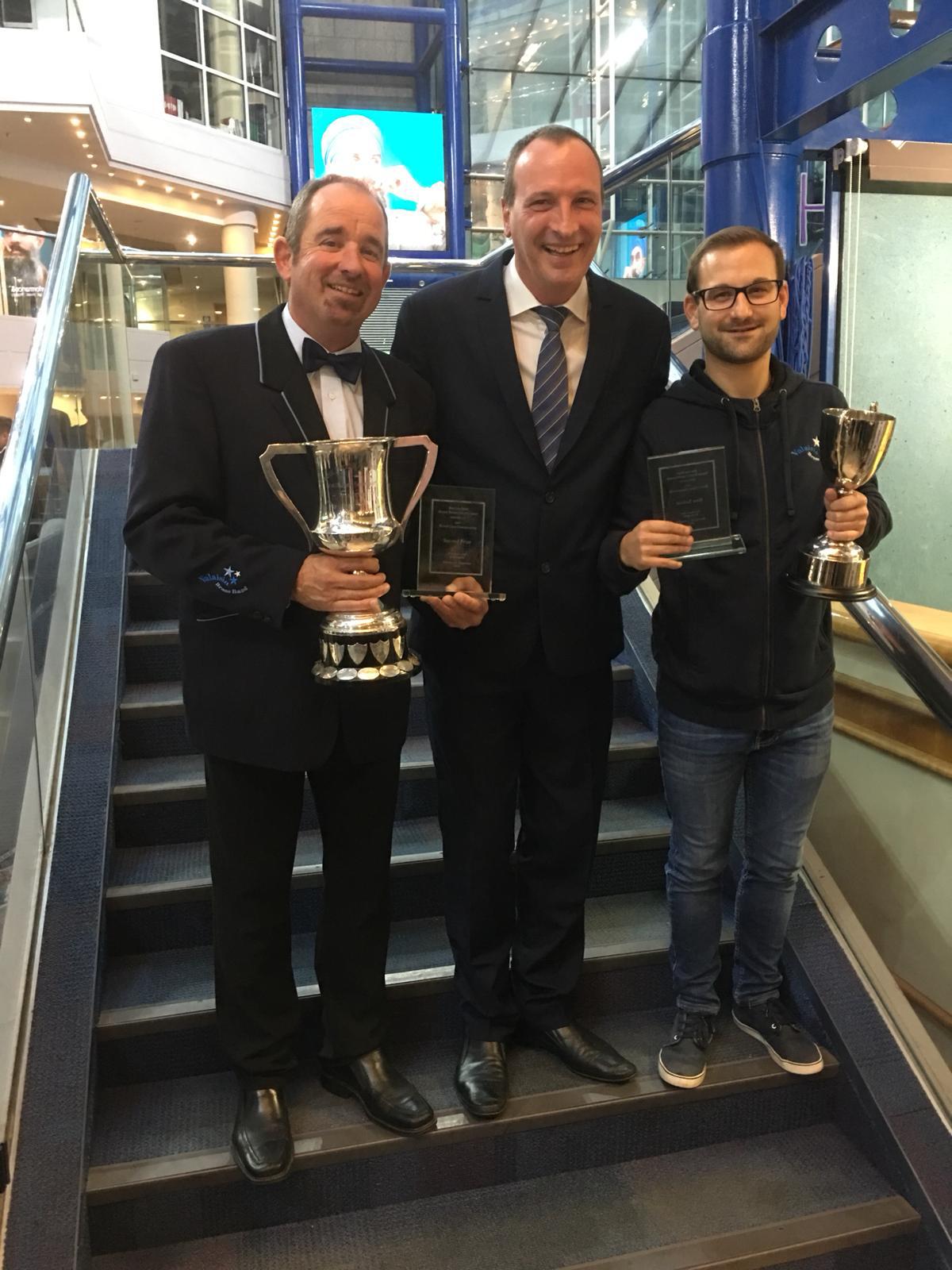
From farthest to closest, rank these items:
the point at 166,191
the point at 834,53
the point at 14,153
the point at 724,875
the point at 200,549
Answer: the point at 166,191
the point at 14,153
the point at 834,53
the point at 724,875
the point at 200,549

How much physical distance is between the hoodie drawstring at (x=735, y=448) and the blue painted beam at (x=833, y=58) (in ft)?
5.67

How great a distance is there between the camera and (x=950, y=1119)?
6.71 ft

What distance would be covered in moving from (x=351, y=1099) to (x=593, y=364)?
155 centimetres

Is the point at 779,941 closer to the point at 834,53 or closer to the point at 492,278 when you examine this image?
the point at 492,278

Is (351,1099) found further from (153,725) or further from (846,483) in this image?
(846,483)

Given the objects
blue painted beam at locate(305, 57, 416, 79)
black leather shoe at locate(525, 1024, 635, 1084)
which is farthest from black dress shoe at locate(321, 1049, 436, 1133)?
blue painted beam at locate(305, 57, 416, 79)

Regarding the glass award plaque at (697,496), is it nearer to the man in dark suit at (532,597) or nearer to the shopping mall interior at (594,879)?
the man in dark suit at (532,597)

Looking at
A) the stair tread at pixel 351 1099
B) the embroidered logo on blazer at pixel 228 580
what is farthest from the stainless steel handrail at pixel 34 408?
the stair tread at pixel 351 1099

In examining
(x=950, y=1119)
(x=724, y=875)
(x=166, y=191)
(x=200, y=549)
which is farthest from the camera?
(x=166, y=191)

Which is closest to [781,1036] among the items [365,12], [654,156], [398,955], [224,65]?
[398,955]

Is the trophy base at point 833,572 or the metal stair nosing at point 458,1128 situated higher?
the trophy base at point 833,572

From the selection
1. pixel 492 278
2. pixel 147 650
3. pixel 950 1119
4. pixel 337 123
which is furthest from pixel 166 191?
pixel 950 1119

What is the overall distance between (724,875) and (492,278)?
1628 millimetres

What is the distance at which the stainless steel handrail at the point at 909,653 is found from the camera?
7.09 ft
